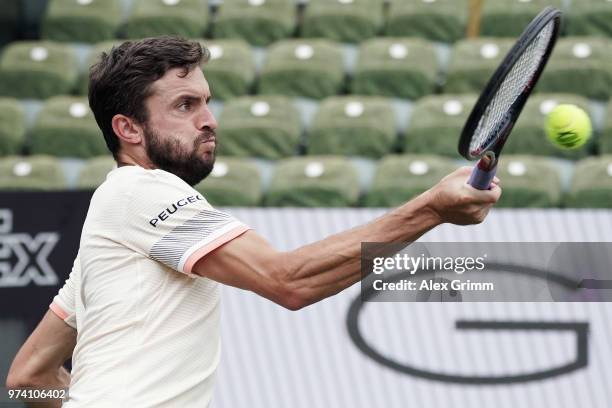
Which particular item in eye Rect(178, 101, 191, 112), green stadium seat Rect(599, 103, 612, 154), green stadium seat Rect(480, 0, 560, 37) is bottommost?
eye Rect(178, 101, 191, 112)

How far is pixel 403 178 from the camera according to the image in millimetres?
6004

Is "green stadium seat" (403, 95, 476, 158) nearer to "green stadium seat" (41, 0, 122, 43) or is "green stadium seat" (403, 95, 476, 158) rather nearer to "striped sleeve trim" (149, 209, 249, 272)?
"green stadium seat" (41, 0, 122, 43)

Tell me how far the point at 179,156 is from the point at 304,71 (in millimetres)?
4646

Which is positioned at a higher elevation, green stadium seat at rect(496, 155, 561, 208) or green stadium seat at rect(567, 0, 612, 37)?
green stadium seat at rect(567, 0, 612, 37)

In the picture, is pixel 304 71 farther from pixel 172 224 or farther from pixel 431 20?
pixel 172 224

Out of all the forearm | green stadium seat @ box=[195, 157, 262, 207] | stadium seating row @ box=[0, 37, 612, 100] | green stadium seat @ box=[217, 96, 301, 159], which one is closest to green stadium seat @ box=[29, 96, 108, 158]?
stadium seating row @ box=[0, 37, 612, 100]

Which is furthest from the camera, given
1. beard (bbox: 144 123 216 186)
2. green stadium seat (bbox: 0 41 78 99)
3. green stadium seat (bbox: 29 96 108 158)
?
green stadium seat (bbox: 0 41 78 99)

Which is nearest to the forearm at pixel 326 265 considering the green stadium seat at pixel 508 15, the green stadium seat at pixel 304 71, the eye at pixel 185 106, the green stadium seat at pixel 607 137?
the eye at pixel 185 106

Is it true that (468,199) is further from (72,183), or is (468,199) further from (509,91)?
(72,183)

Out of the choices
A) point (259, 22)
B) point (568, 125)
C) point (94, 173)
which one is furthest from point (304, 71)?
point (568, 125)

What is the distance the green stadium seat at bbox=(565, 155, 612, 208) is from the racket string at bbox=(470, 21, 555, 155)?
336cm

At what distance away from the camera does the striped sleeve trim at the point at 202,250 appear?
2494mm

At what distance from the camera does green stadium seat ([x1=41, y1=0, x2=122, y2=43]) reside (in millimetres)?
8117

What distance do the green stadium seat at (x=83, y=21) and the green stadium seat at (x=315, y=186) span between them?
2546 mm
